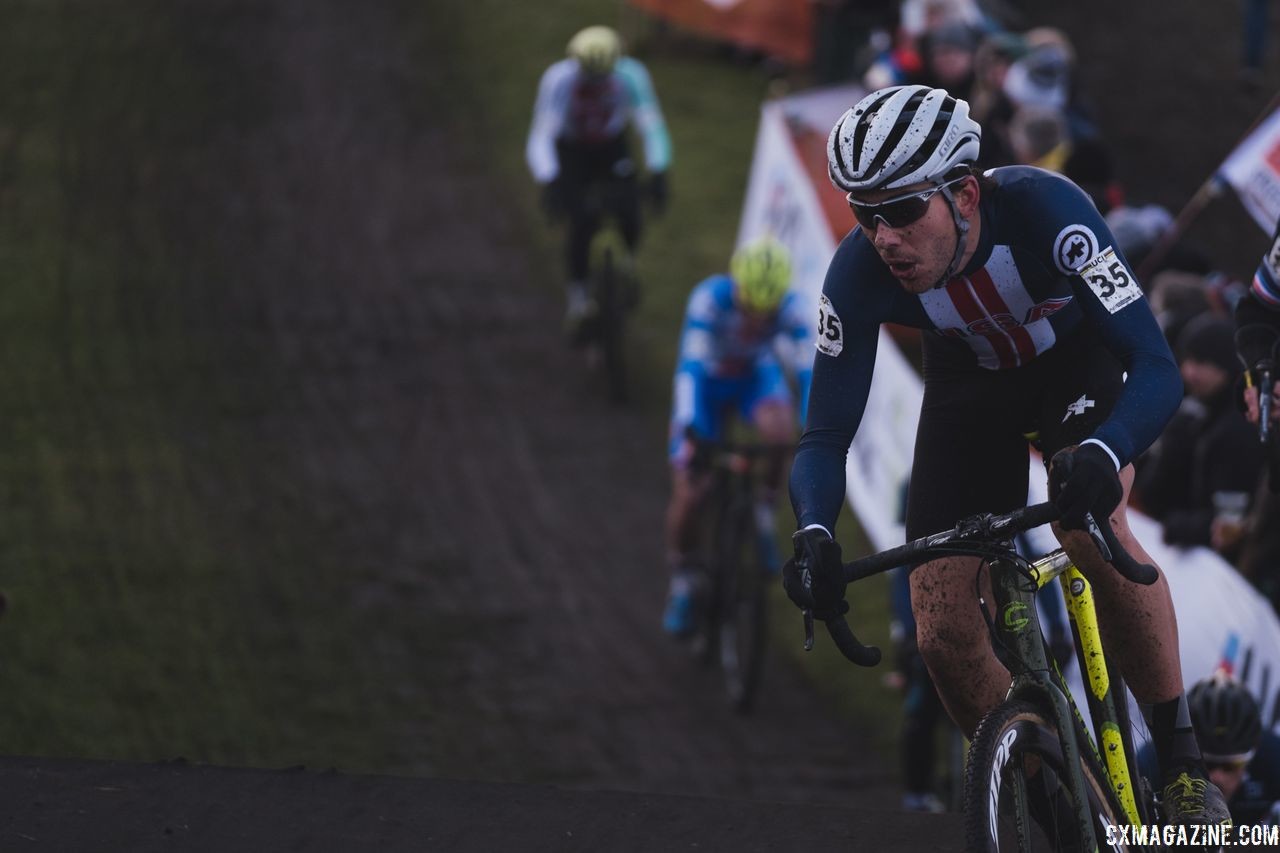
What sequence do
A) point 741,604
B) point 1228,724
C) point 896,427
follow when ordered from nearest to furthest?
point 1228,724
point 741,604
point 896,427

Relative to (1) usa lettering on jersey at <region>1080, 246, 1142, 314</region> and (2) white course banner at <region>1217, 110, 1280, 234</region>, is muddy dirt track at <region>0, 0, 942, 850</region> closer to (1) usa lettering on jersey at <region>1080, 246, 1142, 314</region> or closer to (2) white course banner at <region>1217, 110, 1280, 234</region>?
(1) usa lettering on jersey at <region>1080, 246, 1142, 314</region>

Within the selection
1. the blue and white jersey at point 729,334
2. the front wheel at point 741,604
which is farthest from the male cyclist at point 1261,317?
the blue and white jersey at point 729,334

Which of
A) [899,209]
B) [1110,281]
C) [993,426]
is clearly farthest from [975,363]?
[899,209]

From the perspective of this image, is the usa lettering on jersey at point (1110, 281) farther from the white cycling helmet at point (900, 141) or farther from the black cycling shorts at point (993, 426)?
the white cycling helmet at point (900, 141)

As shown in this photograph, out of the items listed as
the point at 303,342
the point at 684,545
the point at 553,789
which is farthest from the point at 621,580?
the point at 553,789

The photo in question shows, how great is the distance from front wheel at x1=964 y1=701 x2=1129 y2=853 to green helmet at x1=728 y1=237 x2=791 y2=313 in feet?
17.0

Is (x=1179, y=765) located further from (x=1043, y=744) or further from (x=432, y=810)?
(x=432, y=810)

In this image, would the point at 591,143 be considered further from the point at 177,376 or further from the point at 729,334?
the point at 729,334

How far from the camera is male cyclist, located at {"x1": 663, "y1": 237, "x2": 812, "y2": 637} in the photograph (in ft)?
Result: 29.8

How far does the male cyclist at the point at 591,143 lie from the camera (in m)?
12.4

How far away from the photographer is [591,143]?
42.0 ft

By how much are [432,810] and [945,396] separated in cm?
190

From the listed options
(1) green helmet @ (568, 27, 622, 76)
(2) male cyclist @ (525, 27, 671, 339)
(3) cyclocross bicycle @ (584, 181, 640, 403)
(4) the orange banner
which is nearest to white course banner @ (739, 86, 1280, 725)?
(2) male cyclist @ (525, 27, 671, 339)

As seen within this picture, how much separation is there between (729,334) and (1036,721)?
17.8ft
